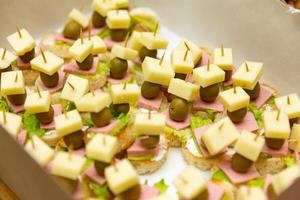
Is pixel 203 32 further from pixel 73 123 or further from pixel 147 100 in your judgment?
pixel 73 123

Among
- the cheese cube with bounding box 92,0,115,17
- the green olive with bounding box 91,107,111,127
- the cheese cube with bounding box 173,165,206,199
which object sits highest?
the cheese cube with bounding box 92,0,115,17

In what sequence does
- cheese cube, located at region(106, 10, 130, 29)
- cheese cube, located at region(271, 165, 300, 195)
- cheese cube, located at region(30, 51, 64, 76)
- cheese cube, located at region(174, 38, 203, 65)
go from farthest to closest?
cheese cube, located at region(106, 10, 130, 29) → cheese cube, located at region(174, 38, 203, 65) → cheese cube, located at region(30, 51, 64, 76) → cheese cube, located at region(271, 165, 300, 195)

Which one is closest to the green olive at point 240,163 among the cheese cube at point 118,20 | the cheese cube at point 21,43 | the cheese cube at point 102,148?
the cheese cube at point 102,148

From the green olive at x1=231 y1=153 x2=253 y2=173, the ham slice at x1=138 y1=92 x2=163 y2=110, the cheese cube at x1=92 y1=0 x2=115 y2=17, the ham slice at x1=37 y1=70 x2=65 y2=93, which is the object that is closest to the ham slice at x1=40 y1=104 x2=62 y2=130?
the ham slice at x1=37 y1=70 x2=65 y2=93

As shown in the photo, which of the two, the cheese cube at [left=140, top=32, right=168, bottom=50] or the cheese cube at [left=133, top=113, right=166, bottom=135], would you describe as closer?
the cheese cube at [left=133, top=113, right=166, bottom=135]

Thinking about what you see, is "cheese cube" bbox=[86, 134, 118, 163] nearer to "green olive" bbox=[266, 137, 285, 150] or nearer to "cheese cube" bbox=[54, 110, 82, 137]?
"cheese cube" bbox=[54, 110, 82, 137]

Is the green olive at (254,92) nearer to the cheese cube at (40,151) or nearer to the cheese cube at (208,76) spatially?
the cheese cube at (208,76)

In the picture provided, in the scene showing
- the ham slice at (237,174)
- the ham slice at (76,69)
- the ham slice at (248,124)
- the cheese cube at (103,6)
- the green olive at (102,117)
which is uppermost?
the cheese cube at (103,6)

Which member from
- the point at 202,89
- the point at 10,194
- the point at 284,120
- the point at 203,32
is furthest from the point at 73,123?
the point at 203,32
